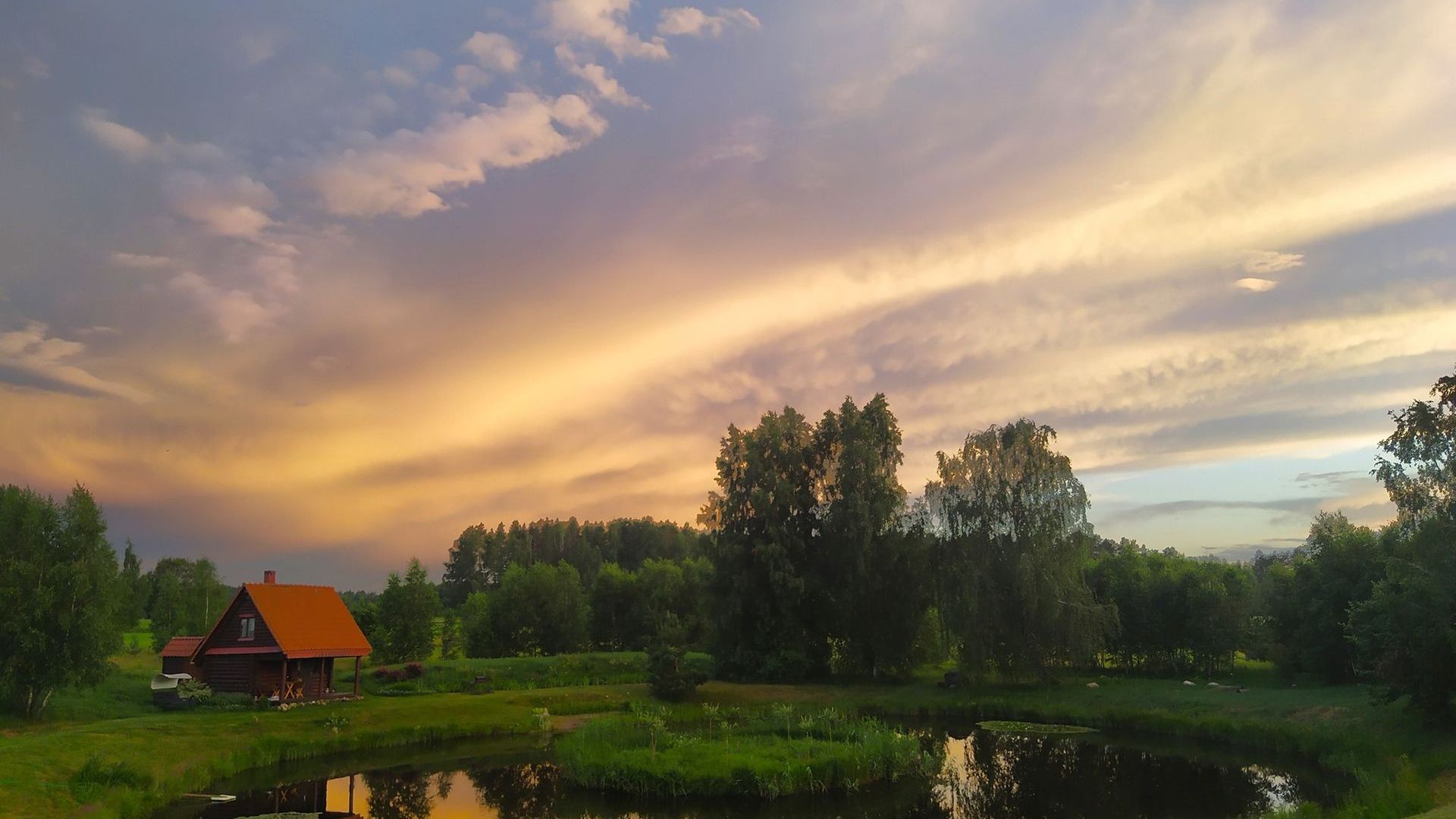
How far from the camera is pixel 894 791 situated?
Answer: 23.8 m

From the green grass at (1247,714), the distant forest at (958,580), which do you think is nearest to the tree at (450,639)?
the distant forest at (958,580)

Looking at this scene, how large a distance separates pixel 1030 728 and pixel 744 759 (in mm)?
16097

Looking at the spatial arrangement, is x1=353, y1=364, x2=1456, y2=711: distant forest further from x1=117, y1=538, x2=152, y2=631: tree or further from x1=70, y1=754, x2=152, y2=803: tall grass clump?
x1=70, y1=754, x2=152, y2=803: tall grass clump

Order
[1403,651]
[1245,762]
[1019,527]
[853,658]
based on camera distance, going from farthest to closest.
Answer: [853,658], [1019,527], [1245,762], [1403,651]

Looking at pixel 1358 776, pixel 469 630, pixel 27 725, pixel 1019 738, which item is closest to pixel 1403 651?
pixel 1358 776

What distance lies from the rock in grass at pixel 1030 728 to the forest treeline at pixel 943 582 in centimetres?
601

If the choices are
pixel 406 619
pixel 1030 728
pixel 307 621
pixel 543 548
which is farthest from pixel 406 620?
pixel 543 548

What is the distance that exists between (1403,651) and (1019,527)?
20234mm

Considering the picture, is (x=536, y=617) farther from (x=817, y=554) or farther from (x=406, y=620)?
(x=817, y=554)

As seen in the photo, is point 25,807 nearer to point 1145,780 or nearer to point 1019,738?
point 1145,780

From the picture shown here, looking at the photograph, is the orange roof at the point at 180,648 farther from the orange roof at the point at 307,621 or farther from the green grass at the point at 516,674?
the green grass at the point at 516,674

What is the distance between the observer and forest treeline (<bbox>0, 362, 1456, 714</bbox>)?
2697 cm

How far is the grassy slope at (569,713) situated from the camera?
874 inches

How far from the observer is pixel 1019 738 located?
33406mm
